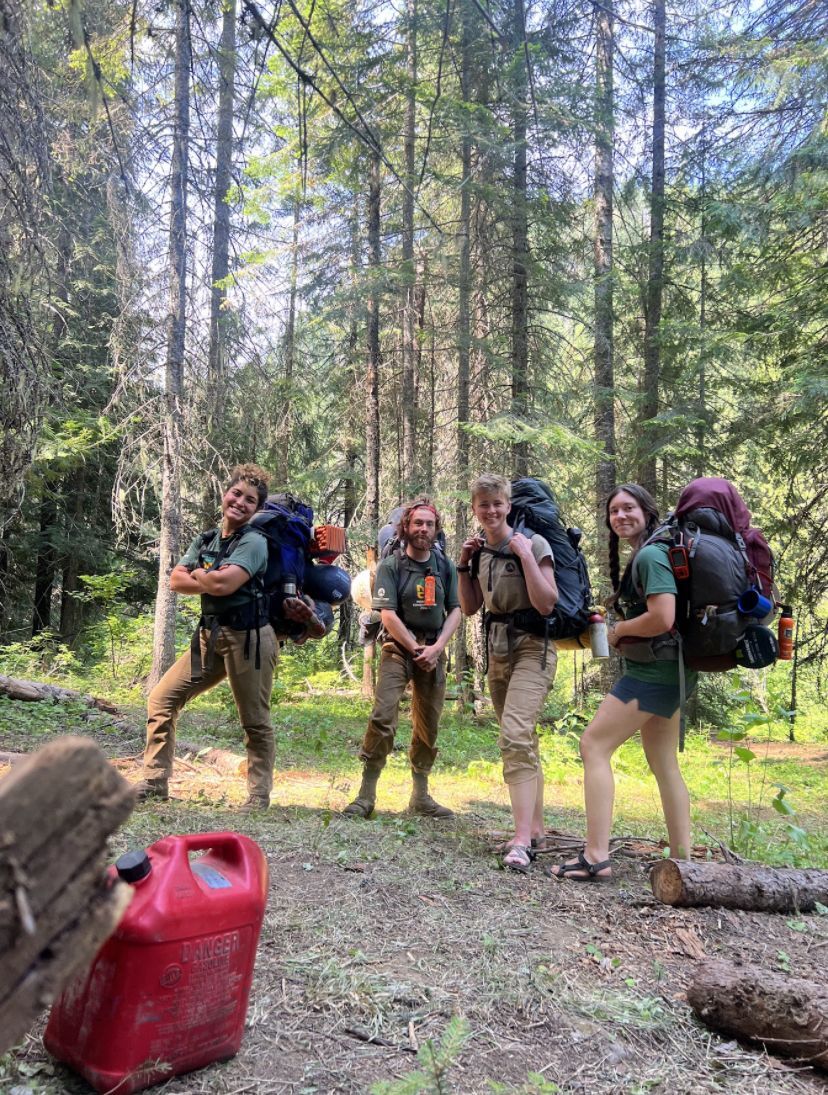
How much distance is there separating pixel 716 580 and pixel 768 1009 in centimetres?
195

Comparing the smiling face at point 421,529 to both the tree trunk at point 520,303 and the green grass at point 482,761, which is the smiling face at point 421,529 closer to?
the green grass at point 482,761

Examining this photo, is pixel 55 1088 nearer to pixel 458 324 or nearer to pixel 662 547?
pixel 662 547

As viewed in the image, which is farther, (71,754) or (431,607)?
(431,607)

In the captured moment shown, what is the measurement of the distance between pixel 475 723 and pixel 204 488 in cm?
579

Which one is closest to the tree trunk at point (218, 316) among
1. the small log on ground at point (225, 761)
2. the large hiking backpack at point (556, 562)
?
the small log on ground at point (225, 761)

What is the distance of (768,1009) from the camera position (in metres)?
2.32

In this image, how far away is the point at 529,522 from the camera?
4.44m

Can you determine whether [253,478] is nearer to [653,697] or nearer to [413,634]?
[413,634]

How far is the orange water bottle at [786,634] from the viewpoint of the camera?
3.80 metres

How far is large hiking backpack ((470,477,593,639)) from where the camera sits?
14.0ft

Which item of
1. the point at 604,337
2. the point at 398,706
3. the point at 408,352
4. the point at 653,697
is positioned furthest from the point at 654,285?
the point at 653,697

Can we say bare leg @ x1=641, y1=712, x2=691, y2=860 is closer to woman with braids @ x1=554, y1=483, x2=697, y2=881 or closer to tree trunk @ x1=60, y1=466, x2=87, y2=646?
woman with braids @ x1=554, y1=483, x2=697, y2=881

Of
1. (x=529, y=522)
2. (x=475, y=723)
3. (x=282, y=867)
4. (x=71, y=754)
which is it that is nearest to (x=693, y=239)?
(x=475, y=723)

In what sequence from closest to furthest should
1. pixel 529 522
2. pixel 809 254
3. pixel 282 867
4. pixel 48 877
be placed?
pixel 48 877, pixel 282 867, pixel 529 522, pixel 809 254
